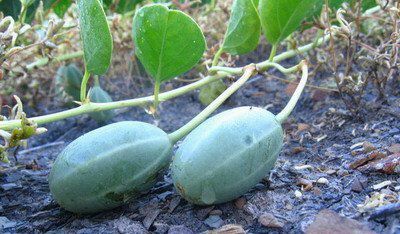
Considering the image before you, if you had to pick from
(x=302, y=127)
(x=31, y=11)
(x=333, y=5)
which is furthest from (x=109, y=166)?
(x=31, y=11)

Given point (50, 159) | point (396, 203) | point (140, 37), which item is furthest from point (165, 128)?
point (396, 203)

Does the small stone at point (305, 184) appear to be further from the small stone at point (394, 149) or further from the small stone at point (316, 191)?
the small stone at point (394, 149)

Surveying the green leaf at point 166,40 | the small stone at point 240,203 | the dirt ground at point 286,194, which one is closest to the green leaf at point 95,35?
the green leaf at point 166,40

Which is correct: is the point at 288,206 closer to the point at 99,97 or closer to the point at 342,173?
the point at 342,173

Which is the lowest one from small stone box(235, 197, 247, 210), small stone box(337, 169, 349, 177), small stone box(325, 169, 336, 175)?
small stone box(325, 169, 336, 175)

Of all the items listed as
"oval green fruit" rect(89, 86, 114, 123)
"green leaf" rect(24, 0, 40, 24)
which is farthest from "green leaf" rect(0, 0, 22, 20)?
"oval green fruit" rect(89, 86, 114, 123)

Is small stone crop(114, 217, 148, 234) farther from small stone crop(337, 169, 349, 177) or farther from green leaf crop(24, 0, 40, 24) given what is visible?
green leaf crop(24, 0, 40, 24)

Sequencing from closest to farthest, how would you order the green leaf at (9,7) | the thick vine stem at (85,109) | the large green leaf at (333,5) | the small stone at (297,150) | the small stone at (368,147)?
the thick vine stem at (85,109) → the small stone at (368,147) → the small stone at (297,150) → the large green leaf at (333,5) → the green leaf at (9,7)
